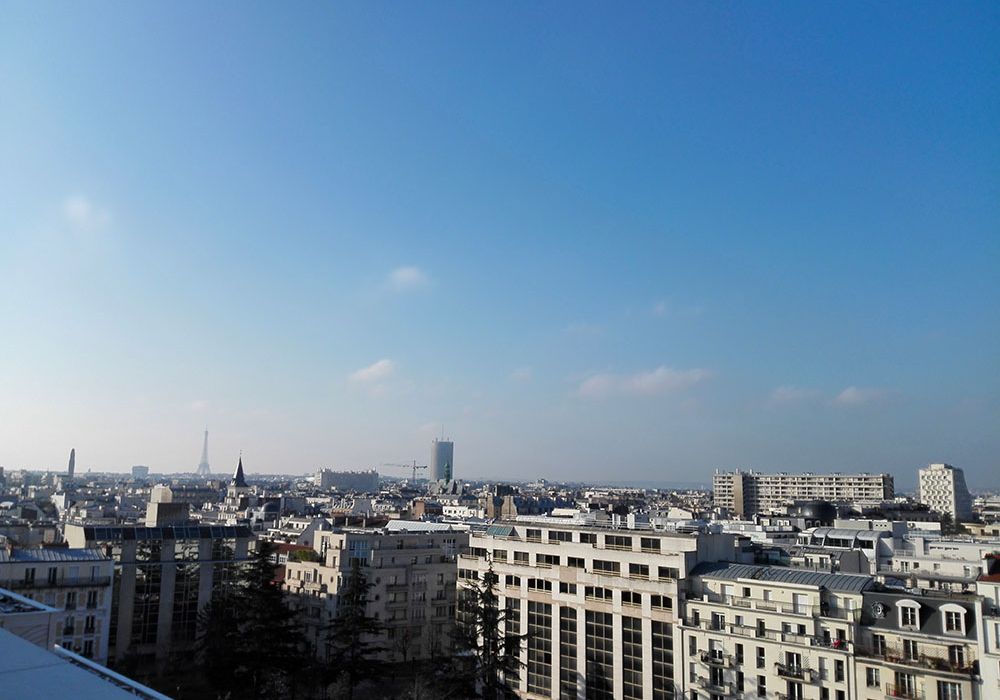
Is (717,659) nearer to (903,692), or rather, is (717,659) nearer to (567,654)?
(903,692)

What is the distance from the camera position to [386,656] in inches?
2869

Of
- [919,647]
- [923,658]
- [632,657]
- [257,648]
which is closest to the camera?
[923,658]

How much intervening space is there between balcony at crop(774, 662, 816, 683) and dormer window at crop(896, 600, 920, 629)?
5.74m

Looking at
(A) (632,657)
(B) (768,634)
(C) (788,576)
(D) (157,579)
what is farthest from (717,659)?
(D) (157,579)

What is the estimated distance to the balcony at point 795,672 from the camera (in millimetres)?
44500

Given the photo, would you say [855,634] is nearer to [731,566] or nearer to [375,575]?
[731,566]

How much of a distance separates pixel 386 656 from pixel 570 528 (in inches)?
992

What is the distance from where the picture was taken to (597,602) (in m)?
55.9

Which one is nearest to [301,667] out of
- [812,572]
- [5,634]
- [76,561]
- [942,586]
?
[76,561]

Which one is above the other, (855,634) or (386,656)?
(855,634)

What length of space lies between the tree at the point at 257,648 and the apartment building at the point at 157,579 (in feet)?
24.8

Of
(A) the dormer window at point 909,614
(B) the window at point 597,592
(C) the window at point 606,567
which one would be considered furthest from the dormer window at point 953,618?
(B) the window at point 597,592

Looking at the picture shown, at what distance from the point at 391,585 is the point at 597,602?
25.3 meters

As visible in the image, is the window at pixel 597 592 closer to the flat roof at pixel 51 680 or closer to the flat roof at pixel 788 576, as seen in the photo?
the flat roof at pixel 788 576
